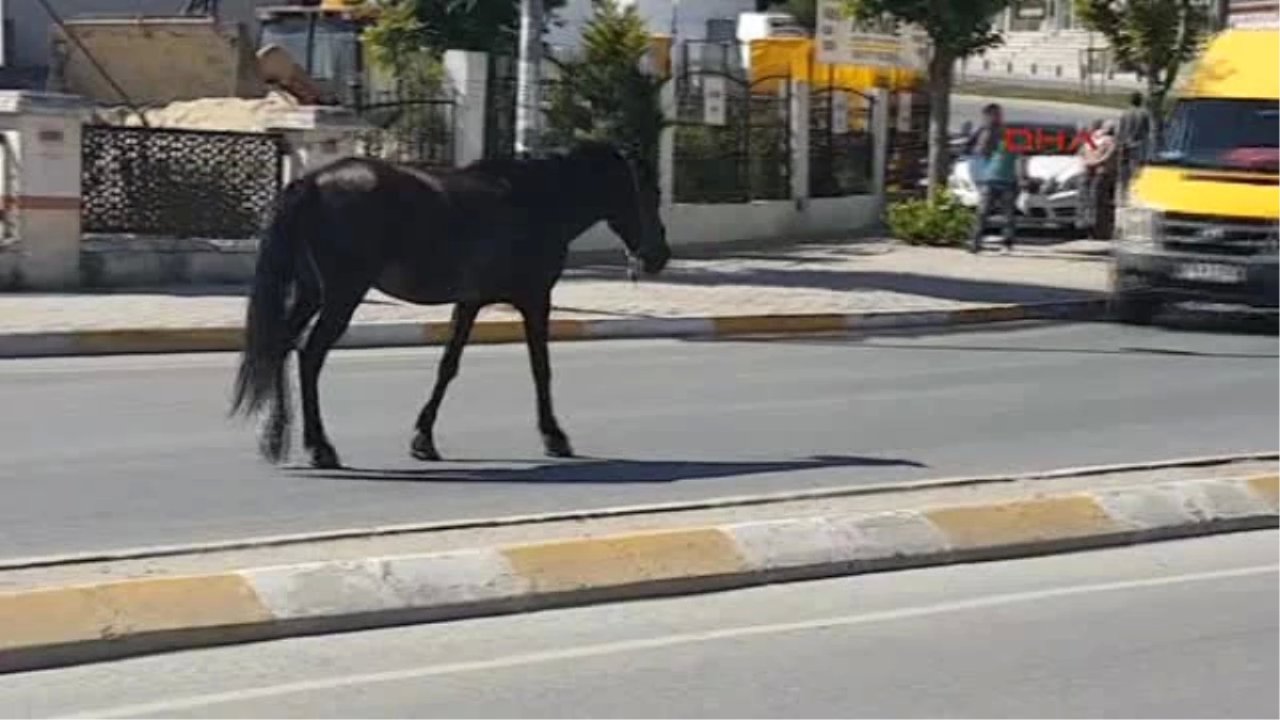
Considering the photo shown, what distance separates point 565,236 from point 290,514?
270cm

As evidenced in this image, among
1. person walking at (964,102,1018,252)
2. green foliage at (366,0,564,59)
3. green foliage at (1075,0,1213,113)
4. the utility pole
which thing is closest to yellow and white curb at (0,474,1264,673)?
the utility pole

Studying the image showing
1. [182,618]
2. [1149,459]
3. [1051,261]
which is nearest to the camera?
[182,618]

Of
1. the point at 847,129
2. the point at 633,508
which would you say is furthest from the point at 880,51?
the point at 633,508

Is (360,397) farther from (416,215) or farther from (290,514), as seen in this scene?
(290,514)

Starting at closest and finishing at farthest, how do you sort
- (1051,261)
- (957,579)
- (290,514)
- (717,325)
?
(957,579) < (290,514) < (717,325) < (1051,261)

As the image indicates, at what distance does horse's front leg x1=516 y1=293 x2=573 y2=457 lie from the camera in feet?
39.6

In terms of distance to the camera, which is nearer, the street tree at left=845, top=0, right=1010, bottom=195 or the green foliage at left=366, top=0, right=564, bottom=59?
the green foliage at left=366, top=0, right=564, bottom=59

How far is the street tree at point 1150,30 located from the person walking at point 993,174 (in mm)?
2922

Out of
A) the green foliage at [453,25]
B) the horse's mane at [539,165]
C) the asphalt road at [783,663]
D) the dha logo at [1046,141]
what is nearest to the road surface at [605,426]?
the horse's mane at [539,165]

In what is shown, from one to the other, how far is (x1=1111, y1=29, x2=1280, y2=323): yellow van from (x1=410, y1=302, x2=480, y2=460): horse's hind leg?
1125 cm

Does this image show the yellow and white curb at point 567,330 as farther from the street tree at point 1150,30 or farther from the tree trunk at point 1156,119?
the street tree at point 1150,30

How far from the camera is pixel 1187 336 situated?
21344mm

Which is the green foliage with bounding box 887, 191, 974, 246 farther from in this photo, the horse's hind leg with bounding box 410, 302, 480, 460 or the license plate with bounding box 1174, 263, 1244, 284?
the horse's hind leg with bounding box 410, 302, 480, 460

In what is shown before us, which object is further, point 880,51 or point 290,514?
point 880,51
